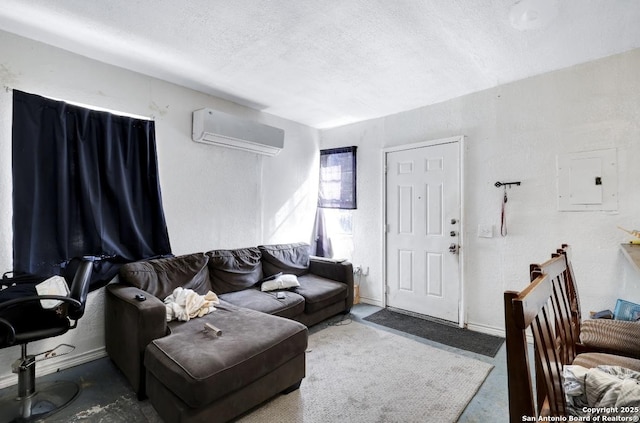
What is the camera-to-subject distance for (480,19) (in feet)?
6.53

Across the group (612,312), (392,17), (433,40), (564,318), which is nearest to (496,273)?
(612,312)

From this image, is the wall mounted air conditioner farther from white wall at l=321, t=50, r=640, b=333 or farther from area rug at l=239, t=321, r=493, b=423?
area rug at l=239, t=321, r=493, b=423

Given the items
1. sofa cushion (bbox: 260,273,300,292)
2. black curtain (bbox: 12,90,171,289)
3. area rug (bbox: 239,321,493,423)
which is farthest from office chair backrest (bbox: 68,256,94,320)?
sofa cushion (bbox: 260,273,300,292)

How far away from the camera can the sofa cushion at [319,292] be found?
3.05m

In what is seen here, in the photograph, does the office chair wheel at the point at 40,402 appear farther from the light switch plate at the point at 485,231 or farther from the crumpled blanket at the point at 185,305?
the light switch plate at the point at 485,231

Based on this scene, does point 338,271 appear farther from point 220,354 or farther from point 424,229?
point 220,354

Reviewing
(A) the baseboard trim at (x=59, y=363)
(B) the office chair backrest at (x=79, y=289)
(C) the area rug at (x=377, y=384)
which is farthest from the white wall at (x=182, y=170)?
(C) the area rug at (x=377, y=384)

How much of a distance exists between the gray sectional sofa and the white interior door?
1105mm

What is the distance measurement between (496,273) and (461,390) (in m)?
1.40

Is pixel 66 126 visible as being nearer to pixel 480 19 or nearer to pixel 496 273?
pixel 480 19

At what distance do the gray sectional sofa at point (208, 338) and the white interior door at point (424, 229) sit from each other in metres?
1.10

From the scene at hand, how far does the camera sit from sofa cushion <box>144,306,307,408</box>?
5.19ft

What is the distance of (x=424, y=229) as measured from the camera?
11.7 feet

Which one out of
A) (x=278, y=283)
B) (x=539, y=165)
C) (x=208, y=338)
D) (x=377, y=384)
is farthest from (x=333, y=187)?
(x=208, y=338)
